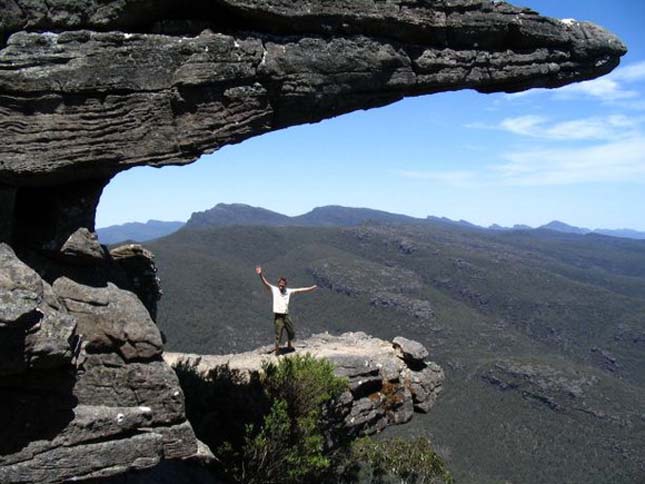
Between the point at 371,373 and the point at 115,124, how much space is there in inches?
525

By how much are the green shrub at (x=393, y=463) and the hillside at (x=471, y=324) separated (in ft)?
109

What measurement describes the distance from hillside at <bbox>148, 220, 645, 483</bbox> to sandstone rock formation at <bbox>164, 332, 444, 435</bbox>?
108 feet

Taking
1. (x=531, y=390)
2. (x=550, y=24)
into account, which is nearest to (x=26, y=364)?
(x=550, y=24)

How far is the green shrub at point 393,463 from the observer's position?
1827 cm

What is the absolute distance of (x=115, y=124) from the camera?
36.6 feet

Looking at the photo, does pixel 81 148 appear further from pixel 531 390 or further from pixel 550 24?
pixel 531 390

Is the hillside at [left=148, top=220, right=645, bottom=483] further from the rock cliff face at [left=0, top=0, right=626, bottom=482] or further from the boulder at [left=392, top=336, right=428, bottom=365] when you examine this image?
the rock cliff face at [left=0, top=0, right=626, bottom=482]

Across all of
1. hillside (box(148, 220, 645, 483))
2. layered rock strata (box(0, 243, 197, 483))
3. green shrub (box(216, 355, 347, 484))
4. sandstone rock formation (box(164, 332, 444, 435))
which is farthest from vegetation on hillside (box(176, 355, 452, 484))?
hillside (box(148, 220, 645, 483))

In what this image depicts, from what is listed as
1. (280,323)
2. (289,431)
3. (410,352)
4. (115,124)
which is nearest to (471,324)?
(410,352)

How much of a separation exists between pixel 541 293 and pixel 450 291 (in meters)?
22.5

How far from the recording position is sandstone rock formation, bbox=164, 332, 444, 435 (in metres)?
19.9

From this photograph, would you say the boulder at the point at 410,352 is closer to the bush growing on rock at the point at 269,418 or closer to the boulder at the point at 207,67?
the bush growing on rock at the point at 269,418

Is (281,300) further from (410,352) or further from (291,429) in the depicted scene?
(291,429)

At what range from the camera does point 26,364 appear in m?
9.30
